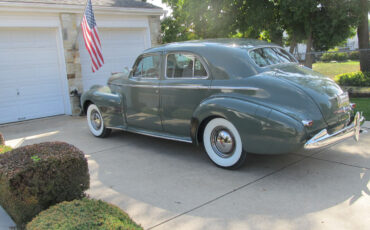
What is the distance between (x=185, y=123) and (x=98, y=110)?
244 centimetres

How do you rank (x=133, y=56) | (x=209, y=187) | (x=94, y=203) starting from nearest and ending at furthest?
(x=94, y=203) → (x=209, y=187) → (x=133, y=56)

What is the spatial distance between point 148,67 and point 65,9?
4.75 metres

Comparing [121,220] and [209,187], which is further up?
[121,220]

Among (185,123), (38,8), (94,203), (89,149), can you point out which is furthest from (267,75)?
(38,8)

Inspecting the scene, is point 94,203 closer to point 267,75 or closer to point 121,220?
point 121,220

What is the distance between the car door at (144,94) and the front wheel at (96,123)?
98 cm

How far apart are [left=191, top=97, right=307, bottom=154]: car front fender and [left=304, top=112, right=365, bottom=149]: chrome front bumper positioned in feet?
0.38

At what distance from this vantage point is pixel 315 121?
4.27 metres

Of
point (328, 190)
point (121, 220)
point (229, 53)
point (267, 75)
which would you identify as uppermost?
point (229, 53)

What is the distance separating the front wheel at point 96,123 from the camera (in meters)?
7.13

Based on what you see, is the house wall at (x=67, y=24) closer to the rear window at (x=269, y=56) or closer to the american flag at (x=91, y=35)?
the american flag at (x=91, y=35)

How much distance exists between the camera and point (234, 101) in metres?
4.65

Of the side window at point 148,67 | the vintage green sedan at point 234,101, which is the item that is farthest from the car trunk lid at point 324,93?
the side window at point 148,67

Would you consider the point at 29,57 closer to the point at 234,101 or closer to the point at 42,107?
the point at 42,107
